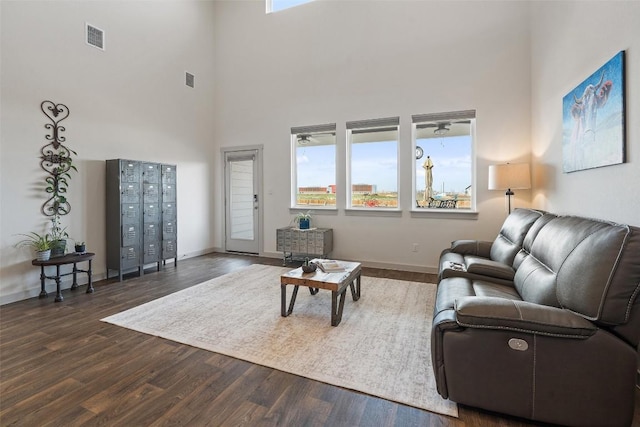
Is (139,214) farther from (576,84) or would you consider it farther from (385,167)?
(576,84)

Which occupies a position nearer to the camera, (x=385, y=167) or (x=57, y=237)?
(x=57, y=237)

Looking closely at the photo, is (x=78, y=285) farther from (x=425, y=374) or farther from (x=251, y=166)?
(x=425, y=374)

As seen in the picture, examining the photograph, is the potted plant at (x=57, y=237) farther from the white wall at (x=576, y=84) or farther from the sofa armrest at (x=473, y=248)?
the white wall at (x=576, y=84)

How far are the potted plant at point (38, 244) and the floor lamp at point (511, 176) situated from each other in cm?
549

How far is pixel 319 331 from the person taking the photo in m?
2.66

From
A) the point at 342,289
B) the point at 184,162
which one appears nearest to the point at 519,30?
the point at 342,289

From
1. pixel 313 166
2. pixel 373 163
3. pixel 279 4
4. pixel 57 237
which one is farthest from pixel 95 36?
pixel 373 163

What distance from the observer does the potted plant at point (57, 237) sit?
3676 millimetres

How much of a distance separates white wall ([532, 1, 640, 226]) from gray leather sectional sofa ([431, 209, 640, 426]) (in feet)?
2.23

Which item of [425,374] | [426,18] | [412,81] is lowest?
[425,374]

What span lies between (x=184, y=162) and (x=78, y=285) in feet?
8.64

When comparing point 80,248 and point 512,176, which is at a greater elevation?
point 512,176

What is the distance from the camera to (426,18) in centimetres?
473

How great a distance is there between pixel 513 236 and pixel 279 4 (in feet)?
18.7
